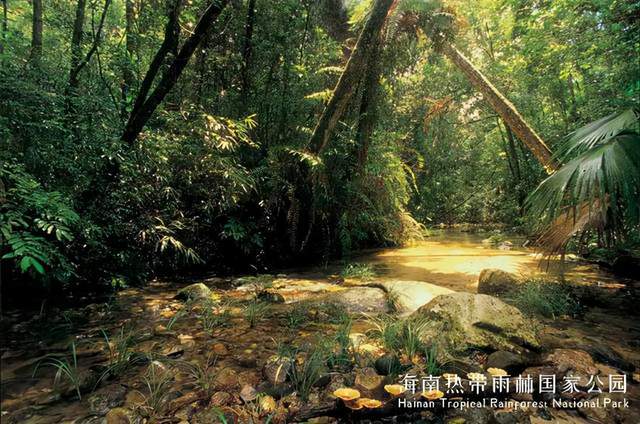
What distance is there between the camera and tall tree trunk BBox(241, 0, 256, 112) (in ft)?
25.4

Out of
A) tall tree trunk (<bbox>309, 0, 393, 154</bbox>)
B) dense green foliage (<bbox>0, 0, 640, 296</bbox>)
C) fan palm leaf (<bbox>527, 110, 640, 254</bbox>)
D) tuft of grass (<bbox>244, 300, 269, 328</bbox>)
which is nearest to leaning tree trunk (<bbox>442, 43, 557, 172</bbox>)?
dense green foliage (<bbox>0, 0, 640, 296</bbox>)

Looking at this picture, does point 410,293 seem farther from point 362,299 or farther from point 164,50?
point 164,50

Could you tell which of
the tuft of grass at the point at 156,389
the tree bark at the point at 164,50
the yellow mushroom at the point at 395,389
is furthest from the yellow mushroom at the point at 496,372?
the tree bark at the point at 164,50

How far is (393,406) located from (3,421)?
2.39 metres

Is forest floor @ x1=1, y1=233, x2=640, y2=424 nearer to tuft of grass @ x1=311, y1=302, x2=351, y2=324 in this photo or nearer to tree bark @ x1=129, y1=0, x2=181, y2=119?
tuft of grass @ x1=311, y1=302, x2=351, y2=324

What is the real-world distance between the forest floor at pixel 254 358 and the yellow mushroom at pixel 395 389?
3.4 inches

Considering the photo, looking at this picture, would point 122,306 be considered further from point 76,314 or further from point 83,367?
point 83,367

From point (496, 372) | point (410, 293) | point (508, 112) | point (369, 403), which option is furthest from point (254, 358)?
point (508, 112)

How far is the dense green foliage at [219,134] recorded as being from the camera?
13.9ft

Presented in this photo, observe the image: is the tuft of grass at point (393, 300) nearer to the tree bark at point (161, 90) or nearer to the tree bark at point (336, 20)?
the tree bark at point (161, 90)

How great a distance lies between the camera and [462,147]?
2123 centimetres

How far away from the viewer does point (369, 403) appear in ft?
7.18

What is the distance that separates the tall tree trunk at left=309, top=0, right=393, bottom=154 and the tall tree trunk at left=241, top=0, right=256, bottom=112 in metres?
2.02

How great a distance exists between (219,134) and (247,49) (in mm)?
2353
